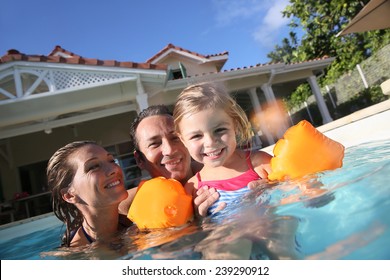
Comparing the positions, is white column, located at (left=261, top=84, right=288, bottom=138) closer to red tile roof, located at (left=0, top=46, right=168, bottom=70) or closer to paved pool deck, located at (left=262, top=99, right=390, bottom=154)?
red tile roof, located at (left=0, top=46, right=168, bottom=70)

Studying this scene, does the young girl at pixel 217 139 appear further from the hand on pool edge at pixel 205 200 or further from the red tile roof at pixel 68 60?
the red tile roof at pixel 68 60

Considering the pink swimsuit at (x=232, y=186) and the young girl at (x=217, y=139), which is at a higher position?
the young girl at (x=217, y=139)

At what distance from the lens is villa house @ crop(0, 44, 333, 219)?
8023 mm

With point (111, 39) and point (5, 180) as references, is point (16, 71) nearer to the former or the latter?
point (111, 39)

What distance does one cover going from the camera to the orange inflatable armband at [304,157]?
2029 mm

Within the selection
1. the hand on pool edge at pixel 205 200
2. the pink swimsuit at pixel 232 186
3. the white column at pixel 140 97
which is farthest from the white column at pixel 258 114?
the hand on pool edge at pixel 205 200

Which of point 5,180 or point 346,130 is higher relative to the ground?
point 5,180

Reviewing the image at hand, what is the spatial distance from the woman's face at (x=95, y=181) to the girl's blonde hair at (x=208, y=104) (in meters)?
0.59

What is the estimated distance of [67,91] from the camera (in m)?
8.01

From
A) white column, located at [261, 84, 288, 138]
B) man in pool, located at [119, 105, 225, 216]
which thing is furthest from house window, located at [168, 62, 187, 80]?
man in pool, located at [119, 105, 225, 216]

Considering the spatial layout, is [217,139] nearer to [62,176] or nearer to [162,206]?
[162,206]

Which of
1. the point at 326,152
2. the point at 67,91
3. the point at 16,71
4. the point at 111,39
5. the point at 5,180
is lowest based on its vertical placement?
the point at 326,152
